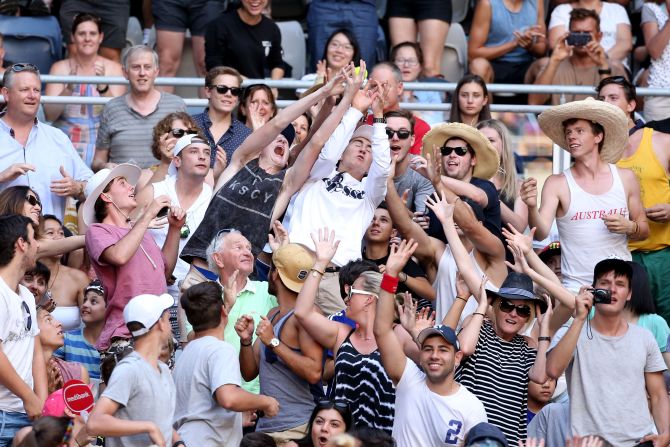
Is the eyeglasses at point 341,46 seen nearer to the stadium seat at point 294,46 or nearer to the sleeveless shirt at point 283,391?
the stadium seat at point 294,46

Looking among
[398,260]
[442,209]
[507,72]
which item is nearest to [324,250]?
[398,260]

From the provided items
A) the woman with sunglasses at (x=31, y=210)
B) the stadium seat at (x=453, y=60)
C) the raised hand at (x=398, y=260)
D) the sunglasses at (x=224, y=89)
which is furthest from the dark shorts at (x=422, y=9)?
the raised hand at (x=398, y=260)

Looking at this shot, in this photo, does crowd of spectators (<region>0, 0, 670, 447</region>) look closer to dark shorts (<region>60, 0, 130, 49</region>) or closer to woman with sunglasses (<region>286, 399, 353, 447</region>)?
woman with sunglasses (<region>286, 399, 353, 447</region>)

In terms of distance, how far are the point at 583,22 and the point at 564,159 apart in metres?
1.74

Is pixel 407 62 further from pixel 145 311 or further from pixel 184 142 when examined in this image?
pixel 145 311

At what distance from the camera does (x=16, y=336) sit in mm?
8656

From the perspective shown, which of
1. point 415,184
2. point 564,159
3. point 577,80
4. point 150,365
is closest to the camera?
point 150,365

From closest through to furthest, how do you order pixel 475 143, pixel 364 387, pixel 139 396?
pixel 139 396
pixel 364 387
pixel 475 143

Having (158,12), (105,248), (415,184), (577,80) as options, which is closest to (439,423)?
(105,248)

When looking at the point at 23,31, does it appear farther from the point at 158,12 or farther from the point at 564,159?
the point at 564,159

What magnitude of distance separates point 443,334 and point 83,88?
570 centimetres

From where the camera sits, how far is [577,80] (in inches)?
533

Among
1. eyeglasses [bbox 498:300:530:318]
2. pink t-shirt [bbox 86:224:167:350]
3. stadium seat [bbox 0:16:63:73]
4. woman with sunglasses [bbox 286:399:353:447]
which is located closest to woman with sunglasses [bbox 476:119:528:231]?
eyeglasses [bbox 498:300:530:318]

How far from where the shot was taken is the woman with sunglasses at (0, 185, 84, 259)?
396 inches
